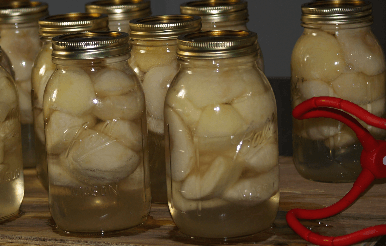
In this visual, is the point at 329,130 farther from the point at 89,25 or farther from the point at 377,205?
the point at 89,25

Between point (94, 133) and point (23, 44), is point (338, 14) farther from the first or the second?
point (23, 44)

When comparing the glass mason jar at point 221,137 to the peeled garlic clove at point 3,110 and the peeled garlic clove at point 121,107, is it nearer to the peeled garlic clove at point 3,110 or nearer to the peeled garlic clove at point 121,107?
the peeled garlic clove at point 121,107

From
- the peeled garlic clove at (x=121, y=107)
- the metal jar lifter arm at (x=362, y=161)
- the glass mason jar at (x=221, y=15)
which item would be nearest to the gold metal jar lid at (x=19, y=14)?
the glass mason jar at (x=221, y=15)

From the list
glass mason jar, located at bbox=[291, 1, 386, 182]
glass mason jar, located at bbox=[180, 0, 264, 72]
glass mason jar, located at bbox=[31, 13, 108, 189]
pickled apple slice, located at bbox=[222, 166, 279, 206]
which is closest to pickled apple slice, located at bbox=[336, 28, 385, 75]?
glass mason jar, located at bbox=[291, 1, 386, 182]

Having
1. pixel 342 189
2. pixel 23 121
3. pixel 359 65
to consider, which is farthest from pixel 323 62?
pixel 23 121

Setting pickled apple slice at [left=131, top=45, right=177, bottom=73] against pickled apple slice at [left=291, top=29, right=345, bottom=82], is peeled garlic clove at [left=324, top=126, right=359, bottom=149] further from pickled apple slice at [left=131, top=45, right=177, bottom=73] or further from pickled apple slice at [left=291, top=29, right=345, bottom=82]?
pickled apple slice at [left=131, top=45, right=177, bottom=73]

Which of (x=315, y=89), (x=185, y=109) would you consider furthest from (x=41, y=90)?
(x=315, y=89)

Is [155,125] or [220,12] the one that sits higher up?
[220,12]
